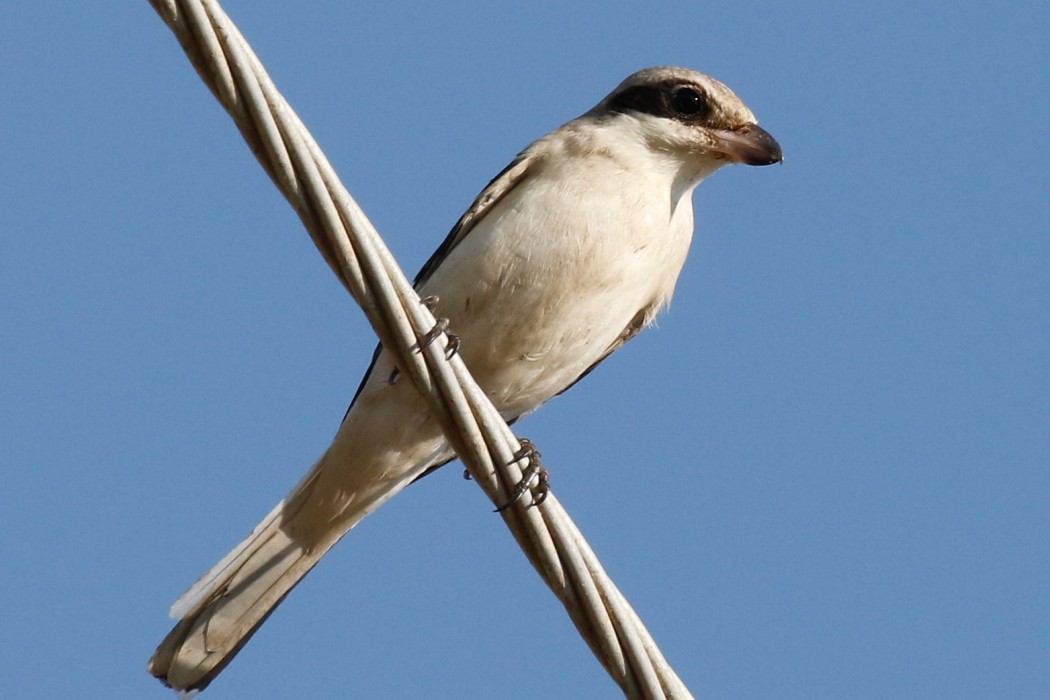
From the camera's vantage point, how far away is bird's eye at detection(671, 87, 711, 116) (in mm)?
6496

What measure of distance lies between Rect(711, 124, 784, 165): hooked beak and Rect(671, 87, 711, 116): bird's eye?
0.41 feet

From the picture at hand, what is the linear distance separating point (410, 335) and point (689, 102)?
3195 mm

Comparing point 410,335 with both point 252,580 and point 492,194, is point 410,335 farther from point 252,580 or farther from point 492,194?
point 252,580

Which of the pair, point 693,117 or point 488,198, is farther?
point 693,117

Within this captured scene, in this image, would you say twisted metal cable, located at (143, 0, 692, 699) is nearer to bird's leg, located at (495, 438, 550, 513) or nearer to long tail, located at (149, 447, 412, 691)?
bird's leg, located at (495, 438, 550, 513)

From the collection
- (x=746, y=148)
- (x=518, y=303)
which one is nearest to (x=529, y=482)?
(x=518, y=303)

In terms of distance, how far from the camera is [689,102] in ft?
21.4

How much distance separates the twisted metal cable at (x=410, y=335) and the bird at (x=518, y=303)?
1601 millimetres

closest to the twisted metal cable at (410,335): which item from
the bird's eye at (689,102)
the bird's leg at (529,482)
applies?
the bird's leg at (529,482)

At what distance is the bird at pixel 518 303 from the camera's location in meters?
5.66

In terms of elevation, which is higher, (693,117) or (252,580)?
(693,117)

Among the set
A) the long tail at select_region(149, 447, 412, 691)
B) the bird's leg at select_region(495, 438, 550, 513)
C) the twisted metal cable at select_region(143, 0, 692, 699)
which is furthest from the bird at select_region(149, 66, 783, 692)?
the twisted metal cable at select_region(143, 0, 692, 699)

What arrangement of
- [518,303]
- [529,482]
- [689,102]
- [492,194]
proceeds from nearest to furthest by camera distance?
[529,482]
[518,303]
[492,194]
[689,102]

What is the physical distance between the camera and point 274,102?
11.1 ft
